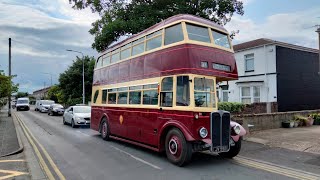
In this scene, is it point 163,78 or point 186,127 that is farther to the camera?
point 163,78

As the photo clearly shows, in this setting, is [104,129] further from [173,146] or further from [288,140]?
[288,140]

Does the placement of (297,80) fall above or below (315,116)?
above

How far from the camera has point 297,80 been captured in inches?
939

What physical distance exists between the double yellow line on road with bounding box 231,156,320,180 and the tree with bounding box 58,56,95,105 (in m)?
34.2

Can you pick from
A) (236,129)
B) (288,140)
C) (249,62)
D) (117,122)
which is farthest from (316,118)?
(117,122)

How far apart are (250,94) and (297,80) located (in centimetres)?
379

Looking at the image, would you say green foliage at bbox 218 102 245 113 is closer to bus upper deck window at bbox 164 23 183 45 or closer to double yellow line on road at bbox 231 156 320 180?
double yellow line on road at bbox 231 156 320 180

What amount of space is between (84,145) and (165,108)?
4.74 meters

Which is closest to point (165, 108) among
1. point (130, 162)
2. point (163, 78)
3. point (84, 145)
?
point (163, 78)

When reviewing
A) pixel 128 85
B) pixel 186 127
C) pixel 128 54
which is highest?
pixel 128 54

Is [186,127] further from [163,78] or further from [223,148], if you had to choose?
[163,78]

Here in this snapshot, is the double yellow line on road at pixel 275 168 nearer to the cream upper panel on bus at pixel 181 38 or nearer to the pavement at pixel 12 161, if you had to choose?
the cream upper panel on bus at pixel 181 38

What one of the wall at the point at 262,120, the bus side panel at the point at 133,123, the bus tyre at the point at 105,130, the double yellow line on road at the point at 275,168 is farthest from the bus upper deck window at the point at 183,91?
the wall at the point at 262,120

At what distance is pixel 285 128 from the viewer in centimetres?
1748
